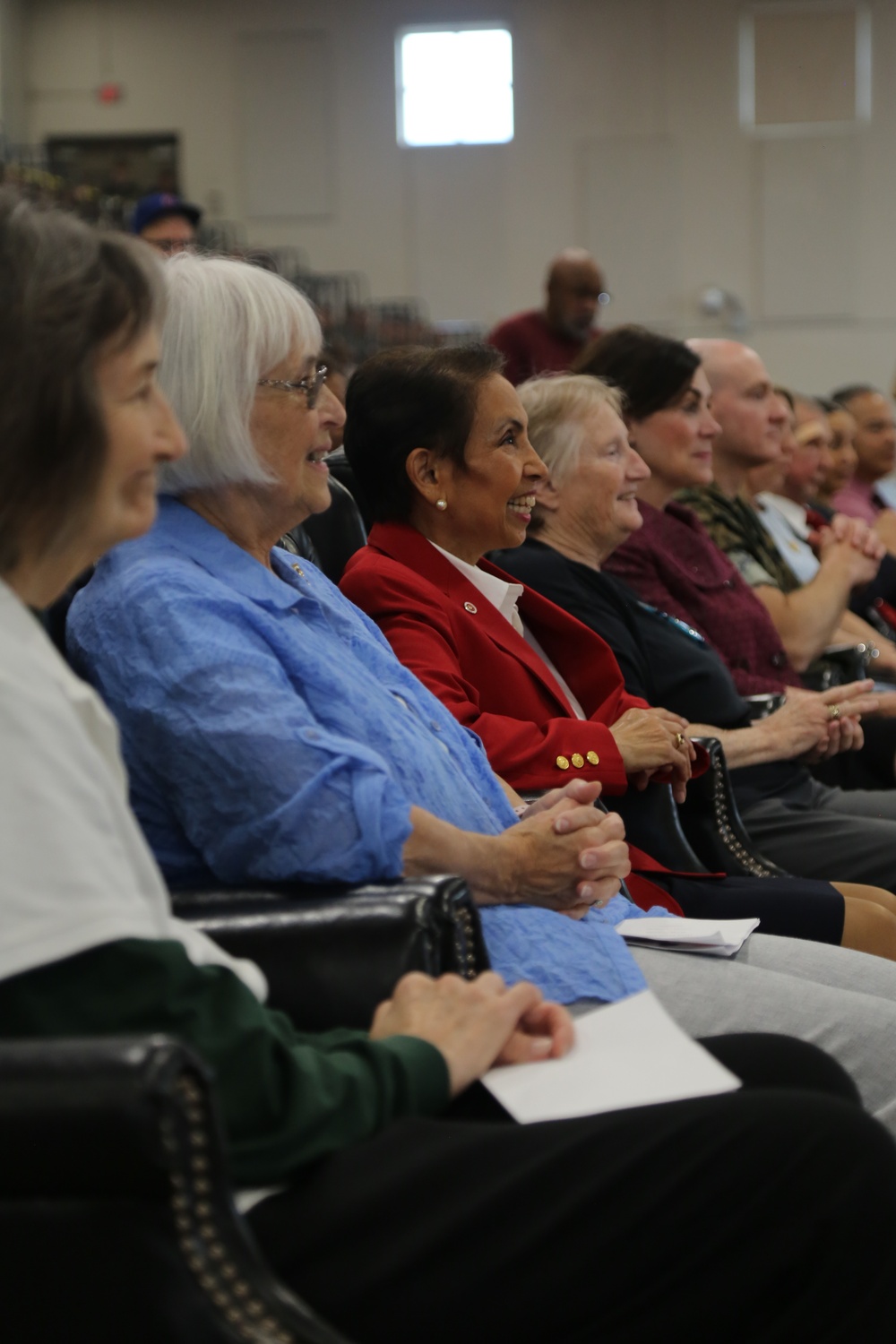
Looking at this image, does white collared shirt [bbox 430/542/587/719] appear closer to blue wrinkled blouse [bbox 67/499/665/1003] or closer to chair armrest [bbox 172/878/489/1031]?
blue wrinkled blouse [bbox 67/499/665/1003]

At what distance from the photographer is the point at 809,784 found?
2680 mm

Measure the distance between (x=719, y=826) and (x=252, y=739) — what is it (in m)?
1.10

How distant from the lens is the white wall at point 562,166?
439 inches

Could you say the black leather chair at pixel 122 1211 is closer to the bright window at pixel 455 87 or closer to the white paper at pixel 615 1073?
the white paper at pixel 615 1073

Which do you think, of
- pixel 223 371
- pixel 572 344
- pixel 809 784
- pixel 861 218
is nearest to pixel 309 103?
pixel 861 218

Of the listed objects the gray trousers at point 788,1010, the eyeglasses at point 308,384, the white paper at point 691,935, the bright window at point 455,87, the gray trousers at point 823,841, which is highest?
the bright window at point 455,87

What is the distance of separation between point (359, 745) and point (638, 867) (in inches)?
30.3

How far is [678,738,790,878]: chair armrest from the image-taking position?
2.21 metres

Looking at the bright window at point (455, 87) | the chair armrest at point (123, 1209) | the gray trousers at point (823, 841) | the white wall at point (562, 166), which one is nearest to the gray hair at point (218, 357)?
the chair armrest at point (123, 1209)

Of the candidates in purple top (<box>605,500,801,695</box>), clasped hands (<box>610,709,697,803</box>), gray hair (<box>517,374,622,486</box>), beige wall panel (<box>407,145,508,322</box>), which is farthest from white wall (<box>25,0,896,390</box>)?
clasped hands (<box>610,709,697,803</box>)

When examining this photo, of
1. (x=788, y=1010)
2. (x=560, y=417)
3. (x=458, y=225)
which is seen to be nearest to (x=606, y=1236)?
(x=788, y=1010)

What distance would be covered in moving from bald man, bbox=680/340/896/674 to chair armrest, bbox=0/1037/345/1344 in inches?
96.7

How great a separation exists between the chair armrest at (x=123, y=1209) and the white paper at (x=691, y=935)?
2.86 feet

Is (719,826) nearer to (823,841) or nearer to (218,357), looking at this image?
(823,841)
